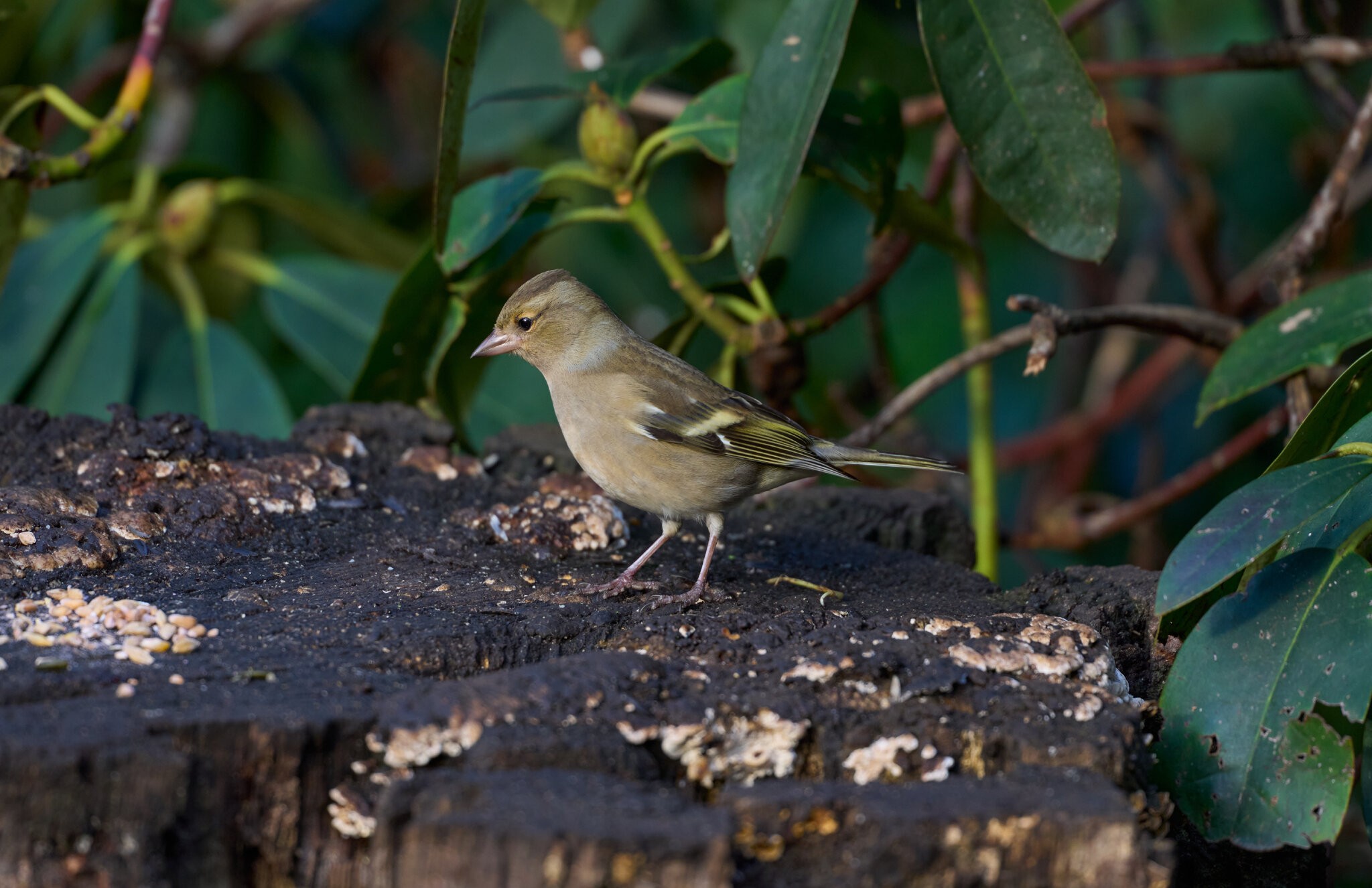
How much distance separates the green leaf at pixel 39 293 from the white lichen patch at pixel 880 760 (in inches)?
141

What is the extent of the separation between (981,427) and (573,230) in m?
2.95

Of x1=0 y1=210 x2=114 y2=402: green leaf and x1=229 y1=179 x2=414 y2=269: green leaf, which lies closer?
x1=0 y1=210 x2=114 y2=402: green leaf

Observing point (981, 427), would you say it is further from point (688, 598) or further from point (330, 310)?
point (330, 310)

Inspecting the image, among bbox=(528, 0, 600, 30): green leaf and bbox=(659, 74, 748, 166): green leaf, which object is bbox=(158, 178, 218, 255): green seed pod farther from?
bbox=(659, 74, 748, 166): green leaf

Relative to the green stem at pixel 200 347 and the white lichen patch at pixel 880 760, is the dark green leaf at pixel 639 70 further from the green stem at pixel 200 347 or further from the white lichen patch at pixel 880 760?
the white lichen patch at pixel 880 760

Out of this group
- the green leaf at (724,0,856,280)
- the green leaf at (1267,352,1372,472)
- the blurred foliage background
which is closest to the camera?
the green leaf at (1267,352,1372,472)

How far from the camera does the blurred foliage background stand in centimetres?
488

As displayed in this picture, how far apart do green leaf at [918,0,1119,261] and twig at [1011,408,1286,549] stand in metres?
1.81

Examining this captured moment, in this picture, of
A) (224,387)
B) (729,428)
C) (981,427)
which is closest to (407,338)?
(224,387)

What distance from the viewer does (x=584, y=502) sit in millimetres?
3699

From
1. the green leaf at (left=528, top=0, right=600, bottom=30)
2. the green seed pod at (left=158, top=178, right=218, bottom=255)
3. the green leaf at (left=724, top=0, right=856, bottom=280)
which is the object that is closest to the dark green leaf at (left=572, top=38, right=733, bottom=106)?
the green leaf at (left=528, top=0, right=600, bottom=30)

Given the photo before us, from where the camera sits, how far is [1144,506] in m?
5.10

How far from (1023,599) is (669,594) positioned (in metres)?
0.86

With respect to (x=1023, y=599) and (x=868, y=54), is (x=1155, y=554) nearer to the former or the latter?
(x=868, y=54)
